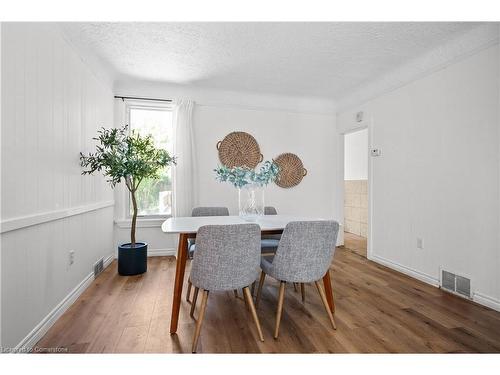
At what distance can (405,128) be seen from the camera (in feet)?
10.3

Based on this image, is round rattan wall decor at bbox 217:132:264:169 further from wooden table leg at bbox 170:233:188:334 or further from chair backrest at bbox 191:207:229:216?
wooden table leg at bbox 170:233:188:334

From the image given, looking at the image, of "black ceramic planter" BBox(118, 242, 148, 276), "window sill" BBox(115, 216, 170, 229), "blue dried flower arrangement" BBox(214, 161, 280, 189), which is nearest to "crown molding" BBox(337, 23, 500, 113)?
"blue dried flower arrangement" BBox(214, 161, 280, 189)

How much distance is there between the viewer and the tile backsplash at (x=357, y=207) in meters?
5.36

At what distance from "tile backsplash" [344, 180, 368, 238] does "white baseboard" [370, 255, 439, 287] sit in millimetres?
1833

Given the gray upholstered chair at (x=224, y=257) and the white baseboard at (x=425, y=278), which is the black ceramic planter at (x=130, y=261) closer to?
the gray upholstered chair at (x=224, y=257)

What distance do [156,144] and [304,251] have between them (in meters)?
2.92

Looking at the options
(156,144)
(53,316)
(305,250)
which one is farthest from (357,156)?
(53,316)

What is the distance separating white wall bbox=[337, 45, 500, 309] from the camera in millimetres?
2295

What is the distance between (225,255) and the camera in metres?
1.63

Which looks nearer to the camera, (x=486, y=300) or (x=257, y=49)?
(x=486, y=300)

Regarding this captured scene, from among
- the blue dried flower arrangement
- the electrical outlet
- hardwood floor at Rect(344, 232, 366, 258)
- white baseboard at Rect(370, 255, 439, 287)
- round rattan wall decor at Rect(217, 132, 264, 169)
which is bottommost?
hardwood floor at Rect(344, 232, 366, 258)

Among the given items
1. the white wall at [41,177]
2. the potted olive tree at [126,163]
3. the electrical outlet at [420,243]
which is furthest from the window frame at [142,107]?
the electrical outlet at [420,243]

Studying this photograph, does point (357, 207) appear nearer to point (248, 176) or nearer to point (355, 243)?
point (355, 243)
